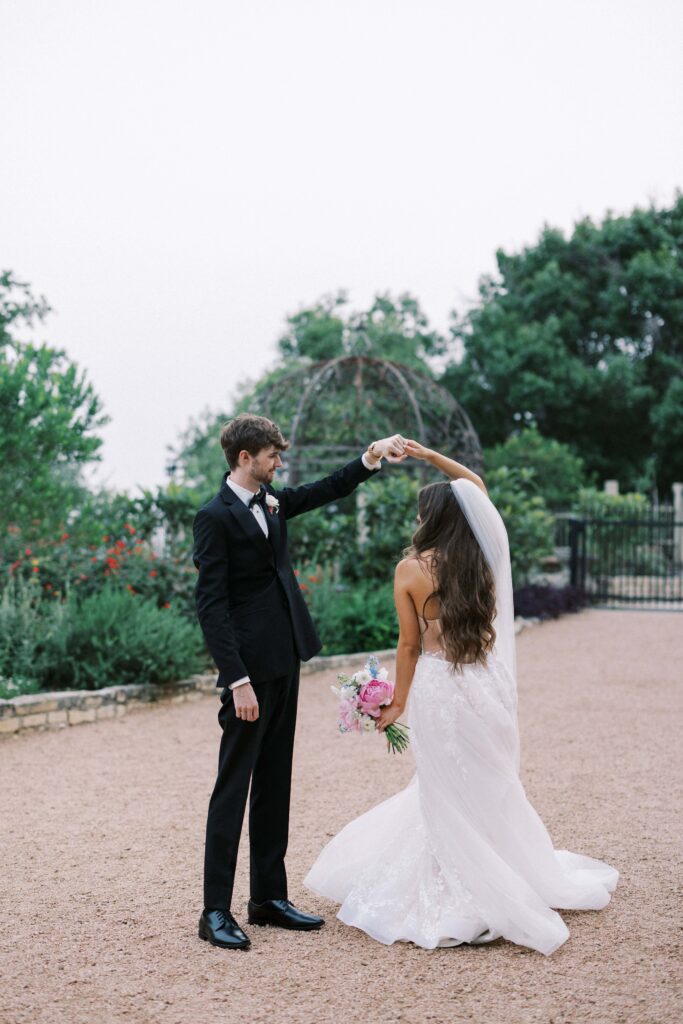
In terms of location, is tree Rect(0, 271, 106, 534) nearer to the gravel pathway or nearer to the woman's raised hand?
the gravel pathway

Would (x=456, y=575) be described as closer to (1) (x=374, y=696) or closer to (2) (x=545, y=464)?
(1) (x=374, y=696)

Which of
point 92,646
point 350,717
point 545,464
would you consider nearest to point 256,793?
point 350,717

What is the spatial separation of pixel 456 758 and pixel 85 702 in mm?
4909

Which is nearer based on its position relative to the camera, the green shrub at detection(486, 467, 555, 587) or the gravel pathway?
the gravel pathway

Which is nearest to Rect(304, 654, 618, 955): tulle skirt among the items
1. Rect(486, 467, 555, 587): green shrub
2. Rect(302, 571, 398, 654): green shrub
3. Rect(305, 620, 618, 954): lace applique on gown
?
Rect(305, 620, 618, 954): lace applique on gown

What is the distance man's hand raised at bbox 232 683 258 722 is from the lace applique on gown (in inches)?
28.1

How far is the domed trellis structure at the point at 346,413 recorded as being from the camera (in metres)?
14.8

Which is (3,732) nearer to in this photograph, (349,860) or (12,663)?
(12,663)

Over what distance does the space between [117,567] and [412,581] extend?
6.80 metres

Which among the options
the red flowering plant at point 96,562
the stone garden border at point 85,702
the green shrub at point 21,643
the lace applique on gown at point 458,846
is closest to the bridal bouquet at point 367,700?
the lace applique on gown at point 458,846

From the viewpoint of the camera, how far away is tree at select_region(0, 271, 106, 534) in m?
9.23

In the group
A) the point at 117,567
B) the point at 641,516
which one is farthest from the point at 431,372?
the point at 117,567

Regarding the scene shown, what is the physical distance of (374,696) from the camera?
13.1 ft

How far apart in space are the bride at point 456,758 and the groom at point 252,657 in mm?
320
